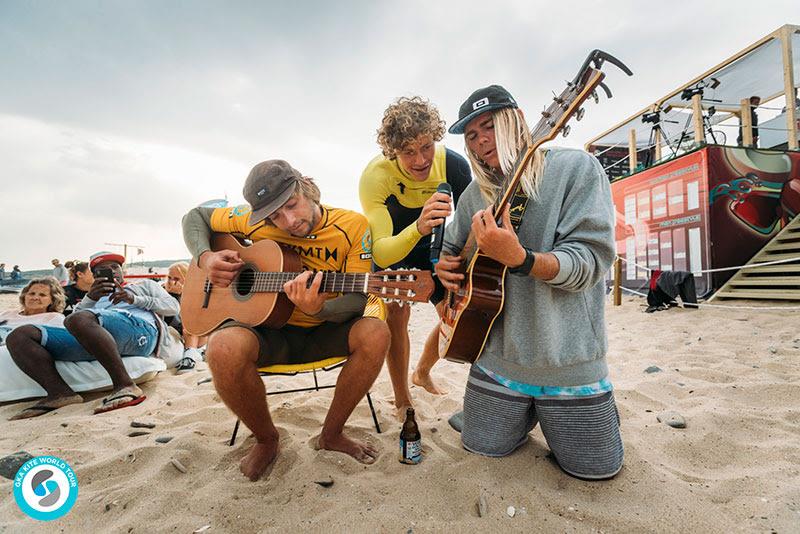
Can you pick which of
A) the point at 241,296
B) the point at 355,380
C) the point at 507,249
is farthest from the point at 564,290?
the point at 241,296

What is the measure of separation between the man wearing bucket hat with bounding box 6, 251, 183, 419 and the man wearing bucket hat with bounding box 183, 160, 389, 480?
1.46m

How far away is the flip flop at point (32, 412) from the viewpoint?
2996mm

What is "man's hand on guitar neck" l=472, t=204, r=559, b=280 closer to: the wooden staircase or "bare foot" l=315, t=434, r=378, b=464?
"bare foot" l=315, t=434, r=378, b=464

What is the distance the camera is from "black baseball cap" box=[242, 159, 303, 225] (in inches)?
93.4

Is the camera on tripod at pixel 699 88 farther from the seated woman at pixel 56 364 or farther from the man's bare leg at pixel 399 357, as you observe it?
the seated woman at pixel 56 364

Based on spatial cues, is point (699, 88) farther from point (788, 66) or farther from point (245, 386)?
point (245, 386)

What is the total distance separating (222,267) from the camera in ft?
8.23

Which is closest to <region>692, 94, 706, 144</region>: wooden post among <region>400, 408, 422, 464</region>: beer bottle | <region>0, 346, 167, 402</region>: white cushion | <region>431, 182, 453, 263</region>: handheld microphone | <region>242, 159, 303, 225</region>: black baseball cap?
<region>431, 182, 453, 263</region>: handheld microphone

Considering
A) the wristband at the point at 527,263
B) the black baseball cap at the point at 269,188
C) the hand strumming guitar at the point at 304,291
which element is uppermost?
the black baseball cap at the point at 269,188

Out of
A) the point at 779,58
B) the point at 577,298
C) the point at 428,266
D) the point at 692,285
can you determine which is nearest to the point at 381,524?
the point at 577,298

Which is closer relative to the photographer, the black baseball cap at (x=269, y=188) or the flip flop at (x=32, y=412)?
the black baseball cap at (x=269, y=188)

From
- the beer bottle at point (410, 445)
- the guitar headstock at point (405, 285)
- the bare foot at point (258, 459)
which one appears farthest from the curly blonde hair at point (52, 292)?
the beer bottle at point (410, 445)

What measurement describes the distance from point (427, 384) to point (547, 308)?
1.64 m
